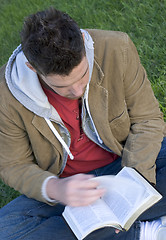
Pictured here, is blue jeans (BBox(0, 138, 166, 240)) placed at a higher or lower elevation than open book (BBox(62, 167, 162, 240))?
lower

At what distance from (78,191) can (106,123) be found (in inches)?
20.2

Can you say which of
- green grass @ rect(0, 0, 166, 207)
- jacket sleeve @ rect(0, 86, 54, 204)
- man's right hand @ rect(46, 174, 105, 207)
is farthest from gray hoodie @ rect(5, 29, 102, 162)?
green grass @ rect(0, 0, 166, 207)

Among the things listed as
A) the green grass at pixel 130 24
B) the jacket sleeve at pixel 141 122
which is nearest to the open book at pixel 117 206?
the jacket sleeve at pixel 141 122

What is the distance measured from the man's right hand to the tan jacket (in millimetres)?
234

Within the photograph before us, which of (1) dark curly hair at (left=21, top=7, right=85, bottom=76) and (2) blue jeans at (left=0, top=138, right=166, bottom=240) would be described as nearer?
(1) dark curly hair at (left=21, top=7, right=85, bottom=76)

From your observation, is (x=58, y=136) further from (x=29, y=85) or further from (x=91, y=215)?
(x=91, y=215)

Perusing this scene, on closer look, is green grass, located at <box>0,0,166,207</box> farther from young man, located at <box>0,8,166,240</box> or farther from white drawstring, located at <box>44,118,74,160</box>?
white drawstring, located at <box>44,118,74,160</box>

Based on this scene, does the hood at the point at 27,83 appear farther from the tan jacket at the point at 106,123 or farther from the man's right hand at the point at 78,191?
the man's right hand at the point at 78,191

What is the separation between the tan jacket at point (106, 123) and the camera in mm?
1993

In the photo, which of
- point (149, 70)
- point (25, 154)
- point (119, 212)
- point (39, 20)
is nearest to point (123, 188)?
point (119, 212)

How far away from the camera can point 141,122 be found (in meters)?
2.19

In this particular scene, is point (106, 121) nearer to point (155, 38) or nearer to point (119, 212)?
point (119, 212)

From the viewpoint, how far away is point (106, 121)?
7.00 ft

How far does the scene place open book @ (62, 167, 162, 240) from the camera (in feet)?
5.60
